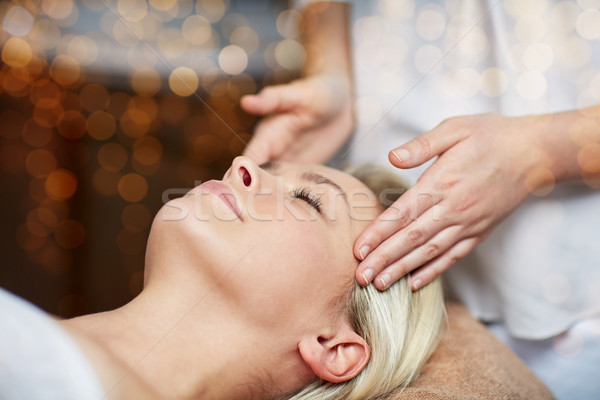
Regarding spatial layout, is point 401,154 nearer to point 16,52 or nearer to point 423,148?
point 423,148

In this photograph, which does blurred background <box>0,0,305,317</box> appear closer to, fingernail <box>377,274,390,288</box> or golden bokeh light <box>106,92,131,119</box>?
golden bokeh light <box>106,92,131,119</box>

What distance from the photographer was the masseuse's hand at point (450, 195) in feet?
2.88

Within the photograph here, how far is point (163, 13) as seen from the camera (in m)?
1.92

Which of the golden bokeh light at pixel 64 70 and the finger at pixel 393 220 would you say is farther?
the golden bokeh light at pixel 64 70

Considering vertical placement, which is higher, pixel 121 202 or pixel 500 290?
pixel 500 290

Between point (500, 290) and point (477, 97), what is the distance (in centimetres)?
46

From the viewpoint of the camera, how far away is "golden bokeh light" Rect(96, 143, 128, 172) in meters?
1.75

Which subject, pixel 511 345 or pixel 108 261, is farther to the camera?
pixel 108 261

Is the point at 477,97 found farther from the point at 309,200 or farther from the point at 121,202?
the point at 121,202

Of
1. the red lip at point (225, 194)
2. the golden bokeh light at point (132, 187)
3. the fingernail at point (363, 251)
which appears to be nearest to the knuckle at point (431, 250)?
the fingernail at point (363, 251)

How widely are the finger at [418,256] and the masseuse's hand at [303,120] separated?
52cm

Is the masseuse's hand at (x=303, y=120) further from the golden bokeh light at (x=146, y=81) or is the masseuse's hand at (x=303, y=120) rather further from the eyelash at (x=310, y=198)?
the golden bokeh light at (x=146, y=81)

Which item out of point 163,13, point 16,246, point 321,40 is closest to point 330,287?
point 321,40

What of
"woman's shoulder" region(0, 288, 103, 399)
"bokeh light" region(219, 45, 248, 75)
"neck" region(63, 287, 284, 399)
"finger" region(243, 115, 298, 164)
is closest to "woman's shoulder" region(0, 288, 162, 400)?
"woman's shoulder" region(0, 288, 103, 399)
